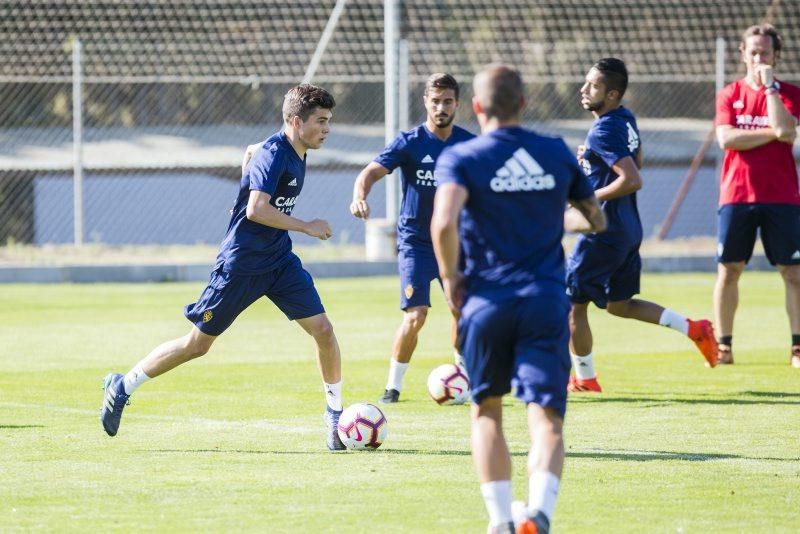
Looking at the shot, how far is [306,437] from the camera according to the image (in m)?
8.29

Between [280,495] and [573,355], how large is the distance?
4.11 m

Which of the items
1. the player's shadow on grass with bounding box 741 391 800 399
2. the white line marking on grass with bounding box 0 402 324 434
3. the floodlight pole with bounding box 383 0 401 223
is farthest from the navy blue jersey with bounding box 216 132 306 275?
the floodlight pole with bounding box 383 0 401 223

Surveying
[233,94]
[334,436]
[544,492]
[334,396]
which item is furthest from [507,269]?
[233,94]

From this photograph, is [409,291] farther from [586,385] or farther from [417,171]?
[586,385]

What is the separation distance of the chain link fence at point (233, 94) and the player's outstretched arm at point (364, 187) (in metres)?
10.8

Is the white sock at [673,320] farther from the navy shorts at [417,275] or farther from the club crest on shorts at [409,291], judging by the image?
the club crest on shorts at [409,291]

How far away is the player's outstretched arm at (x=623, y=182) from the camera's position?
9523 mm

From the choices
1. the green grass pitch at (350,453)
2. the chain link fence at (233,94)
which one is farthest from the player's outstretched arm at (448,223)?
the chain link fence at (233,94)

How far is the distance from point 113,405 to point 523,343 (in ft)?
11.4

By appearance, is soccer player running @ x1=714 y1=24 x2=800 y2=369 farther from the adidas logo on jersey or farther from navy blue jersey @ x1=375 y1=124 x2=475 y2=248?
the adidas logo on jersey

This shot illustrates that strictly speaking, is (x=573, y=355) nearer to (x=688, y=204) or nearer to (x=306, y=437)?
(x=306, y=437)

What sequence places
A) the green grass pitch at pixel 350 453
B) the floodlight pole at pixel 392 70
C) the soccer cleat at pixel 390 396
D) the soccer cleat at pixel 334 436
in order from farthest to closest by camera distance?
the floodlight pole at pixel 392 70 < the soccer cleat at pixel 390 396 < the soccer cleat at pixel 334 436 < the green grass pitch at pixel 350 453

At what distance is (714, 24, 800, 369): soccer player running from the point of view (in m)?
11.5

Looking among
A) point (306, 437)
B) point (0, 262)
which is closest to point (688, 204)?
point (0, 262)
